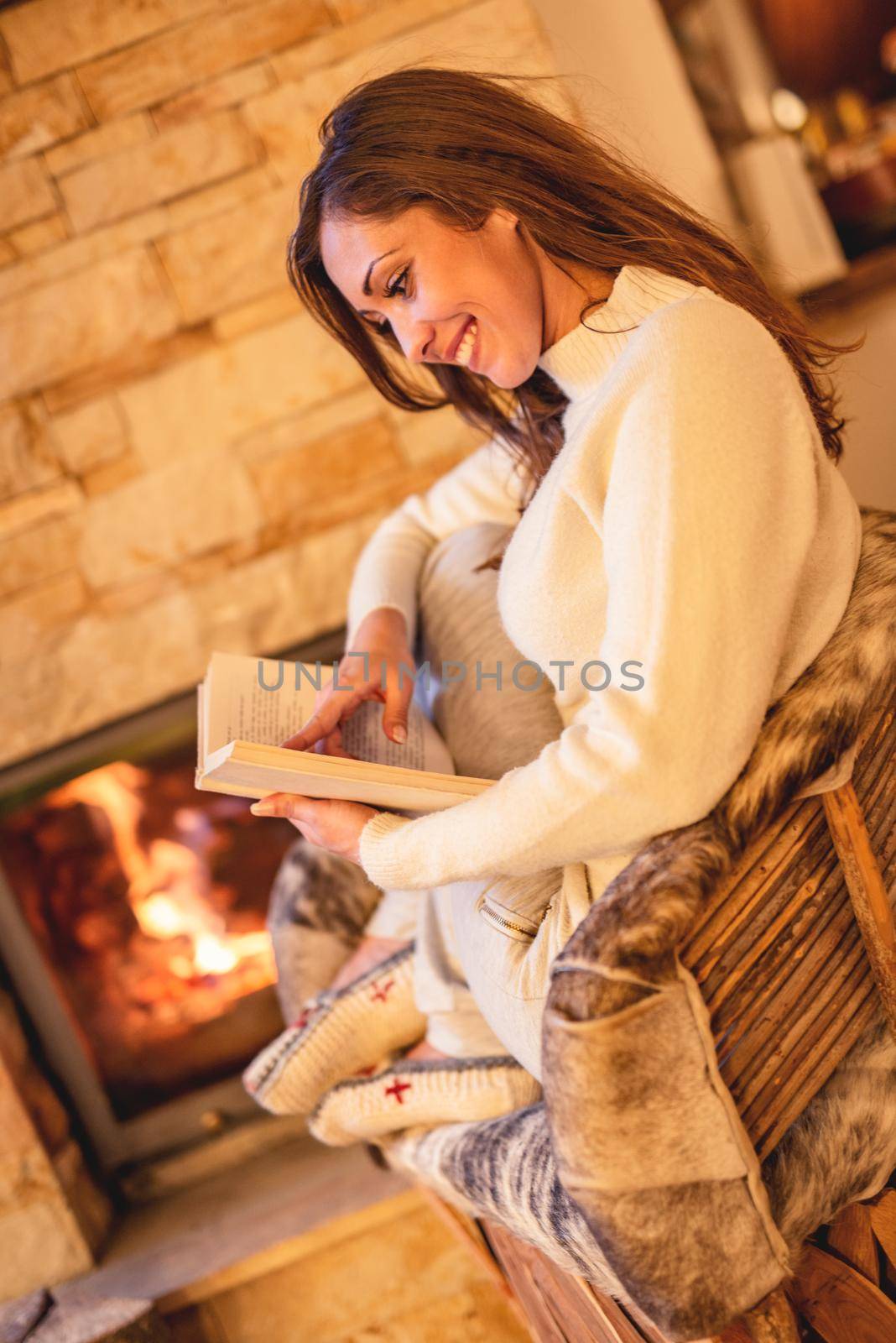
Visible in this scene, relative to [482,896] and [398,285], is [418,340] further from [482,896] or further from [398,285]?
[482,896]

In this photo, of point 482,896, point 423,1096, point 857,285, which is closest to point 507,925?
point 482,896

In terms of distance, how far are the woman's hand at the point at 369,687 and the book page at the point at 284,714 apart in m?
0.02

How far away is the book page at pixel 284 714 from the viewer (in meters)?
1.04

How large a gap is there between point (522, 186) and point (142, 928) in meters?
1.31

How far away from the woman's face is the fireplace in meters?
0.82

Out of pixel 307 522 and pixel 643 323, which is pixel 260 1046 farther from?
pixel 643 323

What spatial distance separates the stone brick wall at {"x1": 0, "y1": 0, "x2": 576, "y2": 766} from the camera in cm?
164

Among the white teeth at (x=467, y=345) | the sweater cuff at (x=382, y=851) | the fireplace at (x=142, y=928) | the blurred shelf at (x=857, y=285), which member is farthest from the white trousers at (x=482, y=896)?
the blurred shelf at (x=857, y=285)

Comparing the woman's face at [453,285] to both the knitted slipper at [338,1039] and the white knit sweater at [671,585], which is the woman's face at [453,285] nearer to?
the white knit sweater at [671,585]

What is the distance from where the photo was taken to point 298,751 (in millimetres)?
871

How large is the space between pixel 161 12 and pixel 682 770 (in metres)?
1.47

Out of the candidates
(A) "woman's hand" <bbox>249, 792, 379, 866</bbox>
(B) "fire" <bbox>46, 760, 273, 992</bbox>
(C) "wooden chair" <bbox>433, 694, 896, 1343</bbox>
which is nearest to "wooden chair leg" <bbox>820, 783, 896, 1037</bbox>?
(C) "wooden chair" <bbox>433, 694, 896, 1343</bbox>

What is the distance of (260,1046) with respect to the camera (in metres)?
1.84

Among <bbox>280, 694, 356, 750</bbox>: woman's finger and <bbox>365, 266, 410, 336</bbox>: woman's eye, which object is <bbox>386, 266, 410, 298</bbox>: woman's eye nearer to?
<bbox>365, 266, 410, 336</bbox>: woman's eye
